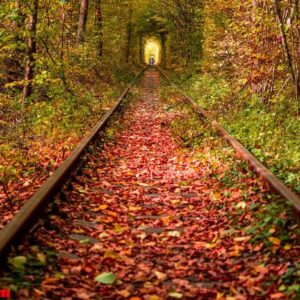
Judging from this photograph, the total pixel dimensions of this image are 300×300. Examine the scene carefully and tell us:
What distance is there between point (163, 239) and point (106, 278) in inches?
44.4

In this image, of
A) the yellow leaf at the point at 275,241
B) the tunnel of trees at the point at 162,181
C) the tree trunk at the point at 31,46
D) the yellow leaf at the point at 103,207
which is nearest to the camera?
the tunnel of trees at the point at 162,181

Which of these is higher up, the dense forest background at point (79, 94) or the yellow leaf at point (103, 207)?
the dense forest background at point (79, 94)

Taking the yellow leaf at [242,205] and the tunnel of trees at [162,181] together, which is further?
the yellow leaf at [242,205]

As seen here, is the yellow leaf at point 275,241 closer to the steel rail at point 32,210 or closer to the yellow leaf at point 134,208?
the yellow leaf at point 134,208

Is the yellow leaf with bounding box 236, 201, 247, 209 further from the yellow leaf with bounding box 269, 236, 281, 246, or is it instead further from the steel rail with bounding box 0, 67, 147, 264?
the steel rail with bounding box 0, 67, 147, 264

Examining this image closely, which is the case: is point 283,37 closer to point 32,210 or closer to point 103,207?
point 103,207

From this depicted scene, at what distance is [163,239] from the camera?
4.83 metres

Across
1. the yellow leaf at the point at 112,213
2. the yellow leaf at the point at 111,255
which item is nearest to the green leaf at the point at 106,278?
the yellow leaf at the point at 111,255

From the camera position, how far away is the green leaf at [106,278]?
3794 millimetres

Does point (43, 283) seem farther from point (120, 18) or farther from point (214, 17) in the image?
point (120, 18)

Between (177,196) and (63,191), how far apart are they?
1.57 metres

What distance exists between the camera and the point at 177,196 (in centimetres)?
630

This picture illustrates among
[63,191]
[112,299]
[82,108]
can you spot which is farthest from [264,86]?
[112,299]

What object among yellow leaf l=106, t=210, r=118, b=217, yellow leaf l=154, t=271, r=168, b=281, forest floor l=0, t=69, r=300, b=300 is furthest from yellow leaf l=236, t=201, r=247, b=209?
yellow leaf l=154, t=271, r=168, b=281
